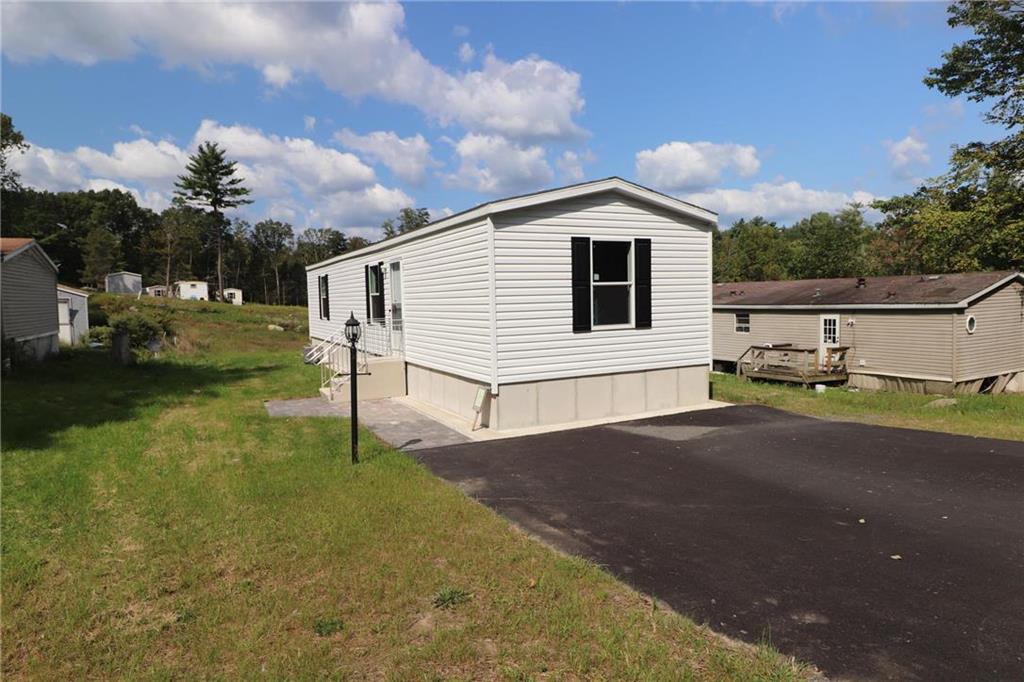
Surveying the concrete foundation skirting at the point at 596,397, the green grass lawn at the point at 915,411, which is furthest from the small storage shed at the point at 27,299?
the green grass lawn at the point at 915,411

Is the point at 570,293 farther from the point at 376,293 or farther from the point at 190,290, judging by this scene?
the point at 190,290

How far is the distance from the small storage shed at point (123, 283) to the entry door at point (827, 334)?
52.8m

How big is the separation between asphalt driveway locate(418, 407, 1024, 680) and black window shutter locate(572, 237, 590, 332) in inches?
80.0

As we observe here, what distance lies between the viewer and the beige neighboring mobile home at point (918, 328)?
1720cm

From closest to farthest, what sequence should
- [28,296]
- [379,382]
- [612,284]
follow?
[612,284], [379,382], [28,296]

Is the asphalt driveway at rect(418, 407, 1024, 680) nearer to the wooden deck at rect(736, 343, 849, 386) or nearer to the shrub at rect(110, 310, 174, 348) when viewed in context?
the wooden deck at rect(736, 343, 849, 386)

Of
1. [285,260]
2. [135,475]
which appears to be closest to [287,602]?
[135,475]

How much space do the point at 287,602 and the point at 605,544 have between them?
2.50 m

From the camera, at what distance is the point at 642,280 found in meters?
10.5

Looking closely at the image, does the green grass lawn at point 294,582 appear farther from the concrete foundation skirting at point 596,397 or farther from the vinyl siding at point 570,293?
the vinyl siding at point 570,293

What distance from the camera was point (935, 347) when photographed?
1742cm

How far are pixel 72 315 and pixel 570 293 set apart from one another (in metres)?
25.2

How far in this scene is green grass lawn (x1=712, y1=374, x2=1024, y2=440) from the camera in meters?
9.56

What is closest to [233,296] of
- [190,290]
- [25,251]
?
[190,290]
